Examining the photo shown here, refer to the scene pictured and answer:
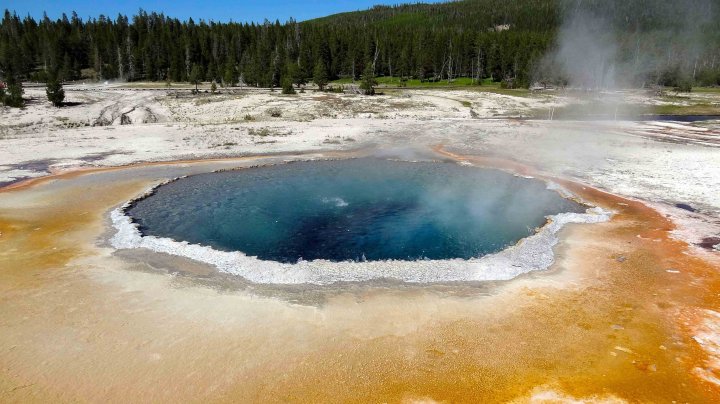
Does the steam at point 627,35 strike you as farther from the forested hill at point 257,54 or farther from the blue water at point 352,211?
the forested hill at point 257,54

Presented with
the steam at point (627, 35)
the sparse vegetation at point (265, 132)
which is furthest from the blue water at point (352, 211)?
the sparse vegetation at point (265, 132)

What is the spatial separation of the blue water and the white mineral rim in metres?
0.49

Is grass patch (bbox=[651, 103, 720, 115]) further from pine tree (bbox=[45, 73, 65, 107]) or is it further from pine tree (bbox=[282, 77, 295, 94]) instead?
pine tree (bbox=[45, 73, 65, 107])

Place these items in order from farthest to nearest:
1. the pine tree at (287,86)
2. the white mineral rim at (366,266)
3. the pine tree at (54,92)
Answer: the pine tree at (287,86) < the pine tree at (54,92) < the white mineral rim at (366,266)

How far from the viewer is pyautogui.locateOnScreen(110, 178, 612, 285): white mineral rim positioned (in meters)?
7.60

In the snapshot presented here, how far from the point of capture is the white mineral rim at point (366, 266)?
24.9 feet

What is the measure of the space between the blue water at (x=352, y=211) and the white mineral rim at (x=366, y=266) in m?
0.49

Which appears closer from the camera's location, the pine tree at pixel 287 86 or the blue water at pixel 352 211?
the blue water at pixel 352 211

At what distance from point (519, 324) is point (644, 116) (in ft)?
105

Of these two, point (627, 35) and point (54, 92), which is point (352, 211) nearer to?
point (627, 35)

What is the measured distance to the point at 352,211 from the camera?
11.7 m

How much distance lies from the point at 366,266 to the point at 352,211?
374 cm

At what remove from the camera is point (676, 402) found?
4727mm

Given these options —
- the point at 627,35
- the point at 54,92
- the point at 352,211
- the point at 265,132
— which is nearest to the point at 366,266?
the point at 352,211
